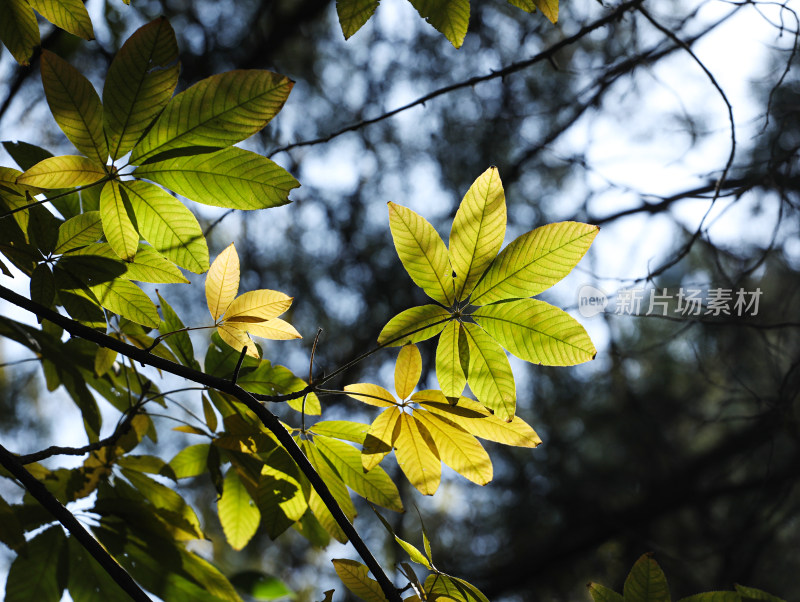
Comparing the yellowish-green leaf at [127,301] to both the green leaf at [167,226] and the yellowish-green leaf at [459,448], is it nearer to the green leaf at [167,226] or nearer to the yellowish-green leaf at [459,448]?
the green leaf at [167,226]

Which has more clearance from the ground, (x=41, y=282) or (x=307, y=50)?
(x=307, y=50)

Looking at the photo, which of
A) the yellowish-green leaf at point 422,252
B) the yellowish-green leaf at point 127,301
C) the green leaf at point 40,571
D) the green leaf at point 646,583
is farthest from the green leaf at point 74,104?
the green leaf at point 646,583

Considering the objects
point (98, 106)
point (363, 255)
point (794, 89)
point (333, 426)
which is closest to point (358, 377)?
point (363, 255)

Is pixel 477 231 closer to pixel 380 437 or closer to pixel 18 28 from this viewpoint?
pixel 380 437

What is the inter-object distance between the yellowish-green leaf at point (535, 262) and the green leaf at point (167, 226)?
0.27 metres

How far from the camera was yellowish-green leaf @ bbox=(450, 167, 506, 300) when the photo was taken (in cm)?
50

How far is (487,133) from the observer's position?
2619 mm

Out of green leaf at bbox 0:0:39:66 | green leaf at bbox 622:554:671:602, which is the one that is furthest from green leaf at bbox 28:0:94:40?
green leaf at bbox 622:554:671:602

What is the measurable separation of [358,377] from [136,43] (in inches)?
76.0

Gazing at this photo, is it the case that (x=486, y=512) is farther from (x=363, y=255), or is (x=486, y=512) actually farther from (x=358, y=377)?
(x=363, y=255)

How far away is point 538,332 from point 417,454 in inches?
6.9

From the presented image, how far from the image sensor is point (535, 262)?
511 millimetres

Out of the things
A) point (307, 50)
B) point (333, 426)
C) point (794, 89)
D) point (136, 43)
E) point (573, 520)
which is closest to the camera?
point (136, 43)

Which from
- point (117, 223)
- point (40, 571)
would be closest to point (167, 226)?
point (117, 223)
